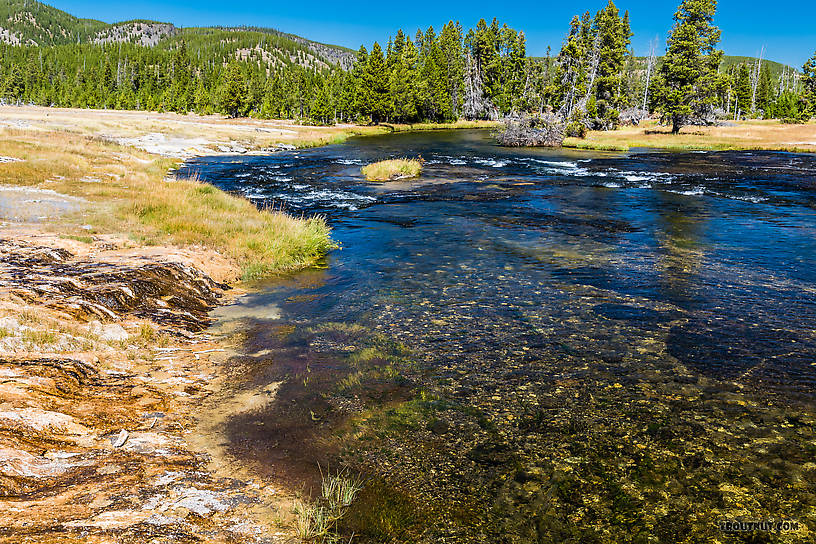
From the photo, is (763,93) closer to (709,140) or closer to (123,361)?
(709,140)

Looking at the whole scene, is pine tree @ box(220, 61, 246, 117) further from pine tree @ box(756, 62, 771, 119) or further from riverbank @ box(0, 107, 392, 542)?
pine tree @ box(756, 62, 771, 119)

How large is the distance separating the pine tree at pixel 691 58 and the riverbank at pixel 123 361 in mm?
58734

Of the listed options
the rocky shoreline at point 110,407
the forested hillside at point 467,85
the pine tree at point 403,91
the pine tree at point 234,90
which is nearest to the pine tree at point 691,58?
the forested hillside at point 467,85

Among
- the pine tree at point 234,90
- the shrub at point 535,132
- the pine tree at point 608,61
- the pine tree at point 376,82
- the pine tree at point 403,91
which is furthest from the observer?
the pine tree at point 234,90

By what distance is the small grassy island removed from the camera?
33250 mm

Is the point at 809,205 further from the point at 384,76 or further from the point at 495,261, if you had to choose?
the point at 384,76

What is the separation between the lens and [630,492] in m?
5.42

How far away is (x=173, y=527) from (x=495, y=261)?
1182 cm

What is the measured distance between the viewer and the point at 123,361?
25.7 ft

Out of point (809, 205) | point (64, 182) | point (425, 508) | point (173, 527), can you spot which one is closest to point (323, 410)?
point (425, 508)

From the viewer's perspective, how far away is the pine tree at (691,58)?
5856 centimetres

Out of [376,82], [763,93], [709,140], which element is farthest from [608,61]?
[763,93]

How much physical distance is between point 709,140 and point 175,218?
2280 inches

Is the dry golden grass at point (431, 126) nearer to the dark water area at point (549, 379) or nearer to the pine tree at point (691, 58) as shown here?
the pine tree at point (691, 58)
